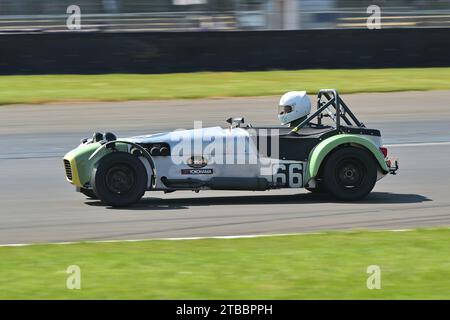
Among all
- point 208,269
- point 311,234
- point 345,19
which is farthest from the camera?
point 345,19

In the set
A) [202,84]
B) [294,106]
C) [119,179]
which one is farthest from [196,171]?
[202,84]

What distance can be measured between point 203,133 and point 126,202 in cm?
107

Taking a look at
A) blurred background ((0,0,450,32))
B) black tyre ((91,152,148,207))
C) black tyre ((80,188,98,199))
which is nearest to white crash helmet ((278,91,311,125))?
black tyre ((91,152,148,207))

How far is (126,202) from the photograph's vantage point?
10539 mm

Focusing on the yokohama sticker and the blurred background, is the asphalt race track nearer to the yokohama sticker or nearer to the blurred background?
the yokohama sticker

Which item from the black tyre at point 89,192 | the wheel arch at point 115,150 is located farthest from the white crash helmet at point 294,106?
the black tyre at point 89,192

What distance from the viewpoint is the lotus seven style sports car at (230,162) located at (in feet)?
34.4

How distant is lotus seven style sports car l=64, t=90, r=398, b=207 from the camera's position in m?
10.5

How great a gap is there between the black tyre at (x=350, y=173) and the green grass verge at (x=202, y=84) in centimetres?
946

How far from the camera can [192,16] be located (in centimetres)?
2334

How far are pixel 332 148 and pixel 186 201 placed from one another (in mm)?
1703

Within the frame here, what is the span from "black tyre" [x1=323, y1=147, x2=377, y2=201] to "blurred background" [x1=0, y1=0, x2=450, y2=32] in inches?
489
